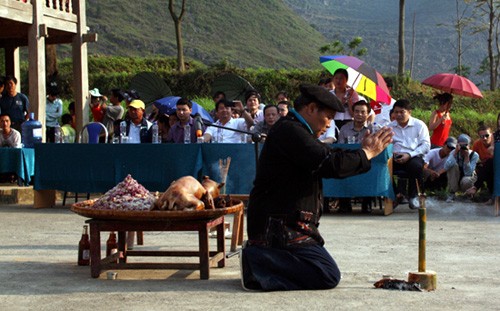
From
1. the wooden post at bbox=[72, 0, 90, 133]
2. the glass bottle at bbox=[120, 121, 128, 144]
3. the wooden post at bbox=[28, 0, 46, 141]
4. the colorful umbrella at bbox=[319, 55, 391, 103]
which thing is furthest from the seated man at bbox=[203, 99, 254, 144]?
the wooden post at bbox=[72, 0, 90, 133]

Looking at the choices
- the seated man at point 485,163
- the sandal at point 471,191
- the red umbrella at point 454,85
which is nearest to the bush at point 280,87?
the red umbrella at point 454,85

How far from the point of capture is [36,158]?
1372 cm

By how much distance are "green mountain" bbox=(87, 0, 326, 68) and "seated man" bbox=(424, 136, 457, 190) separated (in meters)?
67.6

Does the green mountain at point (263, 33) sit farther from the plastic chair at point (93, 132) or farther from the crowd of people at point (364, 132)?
the plastic chair at point (93, 132)

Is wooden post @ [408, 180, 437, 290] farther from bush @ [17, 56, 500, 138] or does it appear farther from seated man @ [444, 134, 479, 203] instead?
bush @ [17, 56, 500, 138]

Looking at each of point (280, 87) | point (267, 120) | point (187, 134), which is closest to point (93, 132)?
point (187, 134)

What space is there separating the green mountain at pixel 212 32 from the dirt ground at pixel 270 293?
71103 millimetres

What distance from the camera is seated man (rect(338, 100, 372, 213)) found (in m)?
13.1

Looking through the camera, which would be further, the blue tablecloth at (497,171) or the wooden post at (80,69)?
the wooden post at (80,69)

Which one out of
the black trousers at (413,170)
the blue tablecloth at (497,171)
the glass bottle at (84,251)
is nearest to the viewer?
the glass bottle at (84,251)

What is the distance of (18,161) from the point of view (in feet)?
49.4

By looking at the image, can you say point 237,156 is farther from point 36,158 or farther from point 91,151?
point 36,158

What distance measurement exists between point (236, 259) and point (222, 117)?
18.6 ft

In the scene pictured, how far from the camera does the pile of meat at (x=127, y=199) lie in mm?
7570
